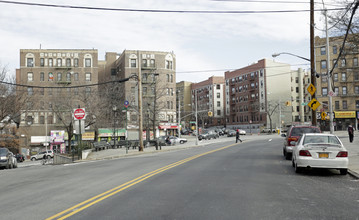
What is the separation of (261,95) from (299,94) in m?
12.4

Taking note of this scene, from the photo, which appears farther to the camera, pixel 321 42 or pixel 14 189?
pixel 321 42

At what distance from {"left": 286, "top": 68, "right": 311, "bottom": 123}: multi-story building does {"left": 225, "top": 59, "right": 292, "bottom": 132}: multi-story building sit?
2101 millimetres

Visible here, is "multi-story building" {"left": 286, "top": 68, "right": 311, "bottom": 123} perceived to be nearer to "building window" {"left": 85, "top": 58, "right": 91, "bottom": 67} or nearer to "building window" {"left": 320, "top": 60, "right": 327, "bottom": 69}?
"building window" {"left": 320, "top": 60, "right": 327, "bottom": 69}

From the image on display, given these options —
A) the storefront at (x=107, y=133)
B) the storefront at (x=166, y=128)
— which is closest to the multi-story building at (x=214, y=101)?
the storefront at (x=166, y=128)

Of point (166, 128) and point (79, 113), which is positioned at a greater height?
point (79, 113)

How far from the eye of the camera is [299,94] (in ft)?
311

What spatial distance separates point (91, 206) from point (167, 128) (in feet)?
215

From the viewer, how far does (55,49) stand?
215 feet

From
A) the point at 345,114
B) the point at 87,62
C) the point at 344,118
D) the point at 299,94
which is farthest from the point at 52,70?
the point at 299,94

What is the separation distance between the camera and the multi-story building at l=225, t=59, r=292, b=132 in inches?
3501

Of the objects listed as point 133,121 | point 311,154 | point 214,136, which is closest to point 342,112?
point 214,136

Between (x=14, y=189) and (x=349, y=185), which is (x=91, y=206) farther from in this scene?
(x=349, y=185)

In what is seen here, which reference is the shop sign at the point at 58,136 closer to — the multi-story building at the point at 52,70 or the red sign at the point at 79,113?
the multi-story building at the point at 52,70

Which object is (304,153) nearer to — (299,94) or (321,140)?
(321,140)
